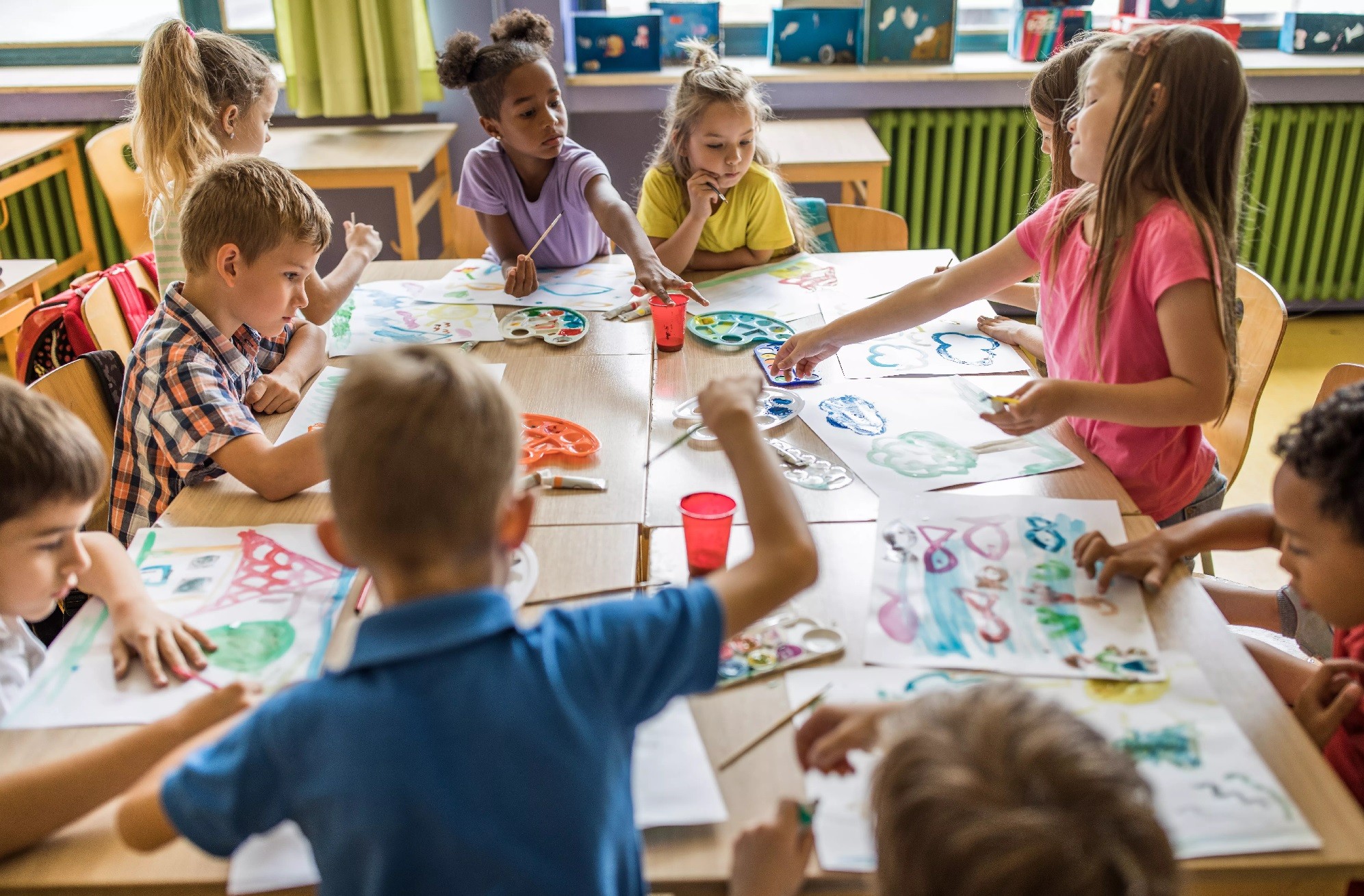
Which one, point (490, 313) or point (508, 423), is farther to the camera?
point (490, 313)

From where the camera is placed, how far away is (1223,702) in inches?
39.2

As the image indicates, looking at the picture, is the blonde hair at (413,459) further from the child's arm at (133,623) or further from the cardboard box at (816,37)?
the cardboard box at (816,37)

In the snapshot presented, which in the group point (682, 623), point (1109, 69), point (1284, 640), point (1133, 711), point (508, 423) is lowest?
point (1284, 640)

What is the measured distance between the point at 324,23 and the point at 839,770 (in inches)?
129

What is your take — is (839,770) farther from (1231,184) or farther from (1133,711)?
(1231,184)

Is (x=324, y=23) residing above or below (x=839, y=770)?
above

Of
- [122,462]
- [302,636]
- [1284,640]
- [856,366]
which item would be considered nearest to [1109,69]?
[856,366]

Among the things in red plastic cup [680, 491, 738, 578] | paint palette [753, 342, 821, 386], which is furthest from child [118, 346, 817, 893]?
paint palette [753, 342, 821, 386]

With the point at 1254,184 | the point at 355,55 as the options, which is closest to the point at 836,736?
the point at 355,55

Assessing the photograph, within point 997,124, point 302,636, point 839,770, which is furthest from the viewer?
point 997,124

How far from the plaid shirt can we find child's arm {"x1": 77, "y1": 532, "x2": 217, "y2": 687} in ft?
0.76

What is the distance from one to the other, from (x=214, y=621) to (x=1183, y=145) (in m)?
1.30

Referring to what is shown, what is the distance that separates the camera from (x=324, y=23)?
3.46 metres

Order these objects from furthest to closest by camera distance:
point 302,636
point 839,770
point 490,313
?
point 490,313 < point 302,636 < point 839,770
